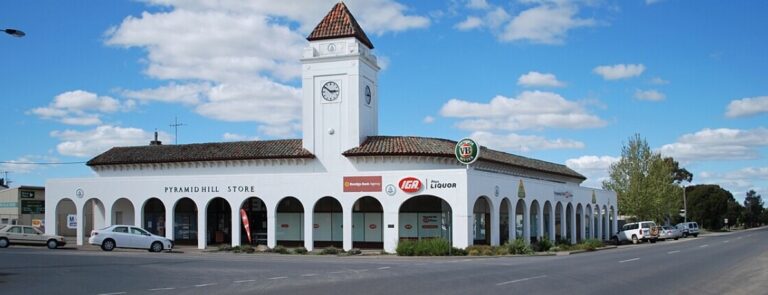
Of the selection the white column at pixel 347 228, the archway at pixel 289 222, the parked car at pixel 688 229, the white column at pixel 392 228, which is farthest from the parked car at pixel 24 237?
the parked car at pixel 688 229

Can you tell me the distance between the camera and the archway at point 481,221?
42.7 m

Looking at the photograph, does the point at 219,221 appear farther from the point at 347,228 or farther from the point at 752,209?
the point at 752,209

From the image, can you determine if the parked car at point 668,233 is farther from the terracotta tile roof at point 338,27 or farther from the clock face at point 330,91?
the clock face at point 330,91

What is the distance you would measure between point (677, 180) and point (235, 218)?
332 feet

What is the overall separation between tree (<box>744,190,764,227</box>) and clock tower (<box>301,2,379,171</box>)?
13507cm

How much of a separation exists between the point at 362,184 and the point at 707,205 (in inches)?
3461

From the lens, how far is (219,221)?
45938 millimetres

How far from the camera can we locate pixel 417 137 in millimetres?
44438

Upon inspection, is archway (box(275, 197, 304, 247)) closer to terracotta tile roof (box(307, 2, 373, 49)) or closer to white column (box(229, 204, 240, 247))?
white column (box(229, 204, 240, 247))

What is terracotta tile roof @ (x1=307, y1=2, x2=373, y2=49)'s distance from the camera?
Result: 4391 centimetres

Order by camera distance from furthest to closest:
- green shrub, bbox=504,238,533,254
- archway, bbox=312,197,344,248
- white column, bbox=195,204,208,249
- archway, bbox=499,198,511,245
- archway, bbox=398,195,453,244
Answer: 1. archway, bbox=499,198,511,245
2. archway, bbox=312,197,344,248
3. white column, bbox=195,204,208,249
4. archway, bbox=398,195,453,244
5. green shrub, bbox=504,238,533,254

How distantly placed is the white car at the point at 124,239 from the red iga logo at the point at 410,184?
12.2 m

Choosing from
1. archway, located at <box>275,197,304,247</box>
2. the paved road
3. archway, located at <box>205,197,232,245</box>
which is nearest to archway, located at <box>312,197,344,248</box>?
archway, located at <box>275,197,304,247</box>

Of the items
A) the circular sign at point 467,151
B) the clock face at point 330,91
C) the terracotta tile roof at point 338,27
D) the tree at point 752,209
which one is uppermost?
the terracotta tile roof at point 338,27
